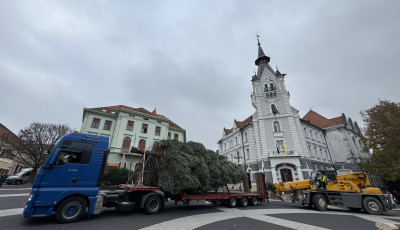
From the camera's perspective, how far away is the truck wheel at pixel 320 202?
11352mm

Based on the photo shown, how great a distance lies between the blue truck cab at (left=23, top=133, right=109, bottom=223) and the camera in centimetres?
599

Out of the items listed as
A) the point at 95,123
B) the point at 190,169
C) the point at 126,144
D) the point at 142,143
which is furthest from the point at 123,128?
the point at 190,169

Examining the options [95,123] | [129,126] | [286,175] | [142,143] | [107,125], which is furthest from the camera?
[142,143]

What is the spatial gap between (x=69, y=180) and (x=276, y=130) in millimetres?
27966

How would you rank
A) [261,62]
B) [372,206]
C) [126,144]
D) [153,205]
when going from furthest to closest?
[261,62] → [126,144] → [372,206] → [153,205]

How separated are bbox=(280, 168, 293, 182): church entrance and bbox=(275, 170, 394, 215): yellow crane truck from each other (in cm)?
1232

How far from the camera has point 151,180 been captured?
988cm

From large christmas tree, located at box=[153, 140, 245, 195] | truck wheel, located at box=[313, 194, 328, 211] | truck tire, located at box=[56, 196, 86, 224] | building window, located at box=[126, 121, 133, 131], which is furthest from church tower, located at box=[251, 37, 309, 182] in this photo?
truck tire, located at box=[56, 196, 86, 224]

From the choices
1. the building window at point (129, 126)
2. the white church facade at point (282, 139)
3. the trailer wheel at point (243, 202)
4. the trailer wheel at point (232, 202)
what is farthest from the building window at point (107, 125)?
the trailer wheel at point (243, 202)

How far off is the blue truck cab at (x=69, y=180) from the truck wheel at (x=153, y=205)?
90.1 inches

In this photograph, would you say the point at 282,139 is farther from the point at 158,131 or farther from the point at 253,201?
the point at 158,131

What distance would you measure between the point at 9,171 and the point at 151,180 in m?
48.9

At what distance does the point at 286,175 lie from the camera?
2442 centimetres

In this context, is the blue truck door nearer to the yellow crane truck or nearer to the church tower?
the yellow crane truck
